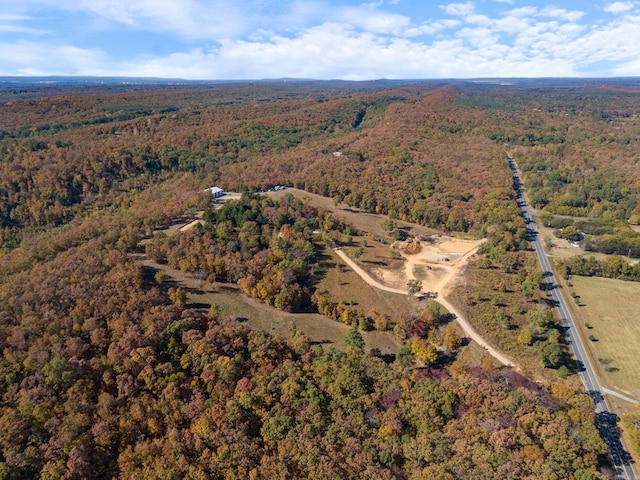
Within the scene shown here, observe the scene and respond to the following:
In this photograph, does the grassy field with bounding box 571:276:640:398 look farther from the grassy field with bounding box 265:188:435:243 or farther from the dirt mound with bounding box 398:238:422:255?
the grassy field with bounding box 265:188:435:243

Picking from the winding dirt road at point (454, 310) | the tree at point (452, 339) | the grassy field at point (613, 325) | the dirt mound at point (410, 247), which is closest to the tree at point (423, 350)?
the tree at point (452, 339)

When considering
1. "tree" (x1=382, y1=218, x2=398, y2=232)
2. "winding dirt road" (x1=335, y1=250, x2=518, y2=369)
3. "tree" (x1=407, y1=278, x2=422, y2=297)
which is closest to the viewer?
"winding dirt road" (x1=335, y1=250, x2=518, y2=369)

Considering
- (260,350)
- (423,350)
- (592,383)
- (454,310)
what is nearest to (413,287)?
(454,310)

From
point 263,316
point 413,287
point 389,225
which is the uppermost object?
point 389,225

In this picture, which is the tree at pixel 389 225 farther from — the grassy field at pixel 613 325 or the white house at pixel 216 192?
the white house at pixel 216 192

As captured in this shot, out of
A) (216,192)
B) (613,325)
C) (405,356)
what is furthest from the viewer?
(216,192)

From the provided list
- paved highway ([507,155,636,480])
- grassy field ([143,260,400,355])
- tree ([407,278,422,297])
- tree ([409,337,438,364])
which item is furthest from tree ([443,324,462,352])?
paved highway ([507,155,636,480])

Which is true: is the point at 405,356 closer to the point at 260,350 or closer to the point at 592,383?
the point at 260,350
